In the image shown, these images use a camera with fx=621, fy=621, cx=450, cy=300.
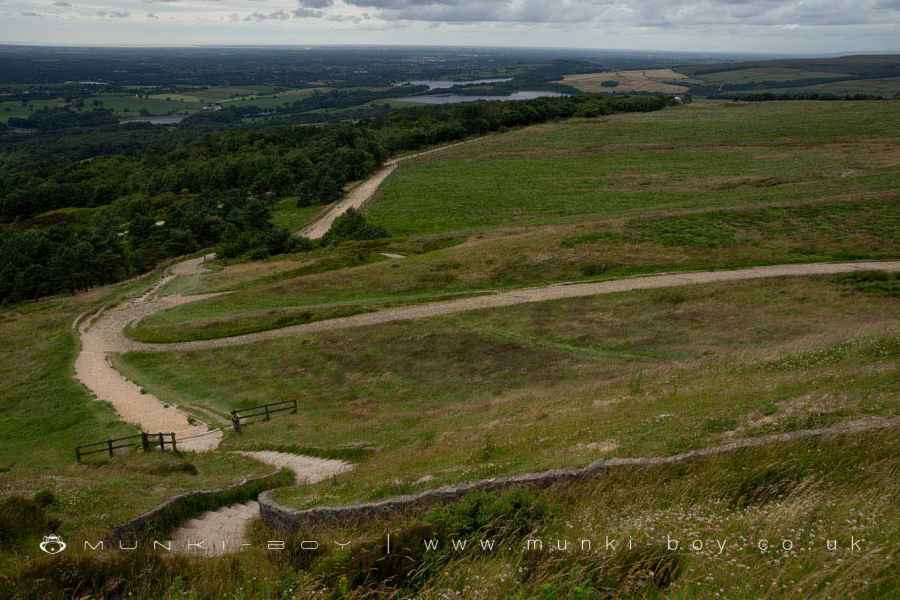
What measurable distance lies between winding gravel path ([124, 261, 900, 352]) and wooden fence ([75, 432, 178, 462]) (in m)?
12.7

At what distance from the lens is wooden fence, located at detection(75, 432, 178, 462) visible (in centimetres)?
2309

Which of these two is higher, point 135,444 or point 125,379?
point 135,444

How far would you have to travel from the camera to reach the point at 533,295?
128 ft

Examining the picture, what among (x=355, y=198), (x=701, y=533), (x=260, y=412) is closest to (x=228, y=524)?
(x=701, y=533)

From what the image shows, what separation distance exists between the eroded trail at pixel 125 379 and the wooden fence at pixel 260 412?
97 cm

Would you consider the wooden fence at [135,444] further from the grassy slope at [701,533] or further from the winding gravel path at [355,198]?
the winding gravel path at [355,198]

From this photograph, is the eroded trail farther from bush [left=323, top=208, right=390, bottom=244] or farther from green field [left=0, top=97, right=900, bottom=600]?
bush [left=323, top=208, right=390, bottom=244]

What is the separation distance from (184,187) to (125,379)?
97.0m

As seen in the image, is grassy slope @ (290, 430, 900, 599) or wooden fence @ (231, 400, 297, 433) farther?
wooden fence @ (231, 400, 297, 433)

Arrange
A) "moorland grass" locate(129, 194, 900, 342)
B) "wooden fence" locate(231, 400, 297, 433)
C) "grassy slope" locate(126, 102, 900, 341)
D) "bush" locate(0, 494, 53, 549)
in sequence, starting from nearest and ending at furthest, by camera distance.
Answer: "bush" locate(0, 494, 53, 549) < "wooden fence" locate(231, 400, 297, 433) < "moorland grass" locate(129, 194, 900, 342) < "grassy slope" locate(126, 102, 900, 341)

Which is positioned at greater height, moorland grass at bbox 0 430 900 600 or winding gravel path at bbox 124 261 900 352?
moorland grass at bbox 0 430 900 600

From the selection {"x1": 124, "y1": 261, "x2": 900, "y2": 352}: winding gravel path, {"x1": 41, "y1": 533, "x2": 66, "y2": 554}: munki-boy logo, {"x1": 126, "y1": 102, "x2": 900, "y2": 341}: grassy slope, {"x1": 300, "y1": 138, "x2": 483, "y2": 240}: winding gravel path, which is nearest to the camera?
{"x1": 41, "y1": 533, "x2": 66, "y2": 554}: munki-boy logo

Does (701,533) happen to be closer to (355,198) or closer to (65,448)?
(65,448)

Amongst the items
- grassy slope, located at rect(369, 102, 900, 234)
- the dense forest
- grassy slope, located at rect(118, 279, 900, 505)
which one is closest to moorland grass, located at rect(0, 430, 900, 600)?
grassy slope, located at rect(118, 279, 900, 505)
